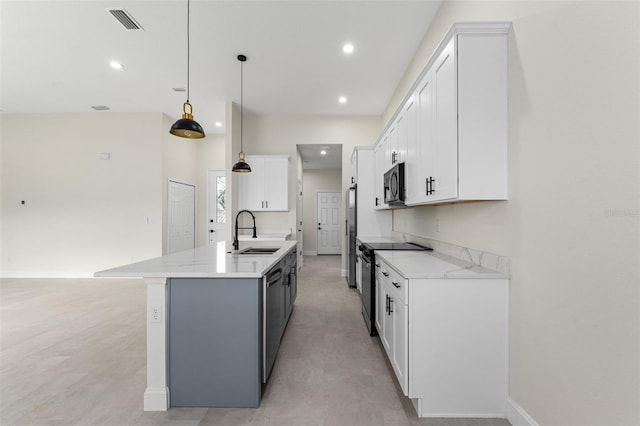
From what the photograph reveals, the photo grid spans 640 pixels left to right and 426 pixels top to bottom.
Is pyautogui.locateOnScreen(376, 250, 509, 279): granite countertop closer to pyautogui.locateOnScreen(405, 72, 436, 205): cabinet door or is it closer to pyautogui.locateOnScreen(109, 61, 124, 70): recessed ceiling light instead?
pyautogui.locateOnScreen(405, 72, 436, 205): cabinet door

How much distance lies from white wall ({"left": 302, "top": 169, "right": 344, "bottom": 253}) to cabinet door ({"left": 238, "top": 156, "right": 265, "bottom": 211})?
3.92m

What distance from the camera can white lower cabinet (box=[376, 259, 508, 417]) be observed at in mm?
1696

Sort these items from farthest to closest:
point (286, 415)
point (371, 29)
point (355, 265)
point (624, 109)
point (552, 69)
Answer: point (355, 265)
point (371, 29)
point (286, 415)
point (552, 69)
point (624, 109)

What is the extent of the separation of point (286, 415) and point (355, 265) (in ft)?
9.88

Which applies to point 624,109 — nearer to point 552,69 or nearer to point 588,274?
point 552,69

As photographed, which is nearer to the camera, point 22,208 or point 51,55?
point 51,55

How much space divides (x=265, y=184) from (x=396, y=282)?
426 centimetres

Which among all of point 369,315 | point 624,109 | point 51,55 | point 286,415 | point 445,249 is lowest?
point 286,415

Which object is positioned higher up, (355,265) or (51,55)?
(51,55)

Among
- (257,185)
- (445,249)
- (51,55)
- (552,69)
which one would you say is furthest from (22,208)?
(552,69)

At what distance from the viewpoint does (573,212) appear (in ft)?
4.18

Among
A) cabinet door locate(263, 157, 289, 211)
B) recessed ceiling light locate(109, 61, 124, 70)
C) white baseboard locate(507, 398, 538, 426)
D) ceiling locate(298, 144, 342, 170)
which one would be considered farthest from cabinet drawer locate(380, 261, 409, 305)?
recessed ceiling light locate(109, 61, 124, 70)

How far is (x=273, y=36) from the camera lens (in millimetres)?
3322

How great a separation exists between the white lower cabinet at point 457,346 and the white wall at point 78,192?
5.72 m
